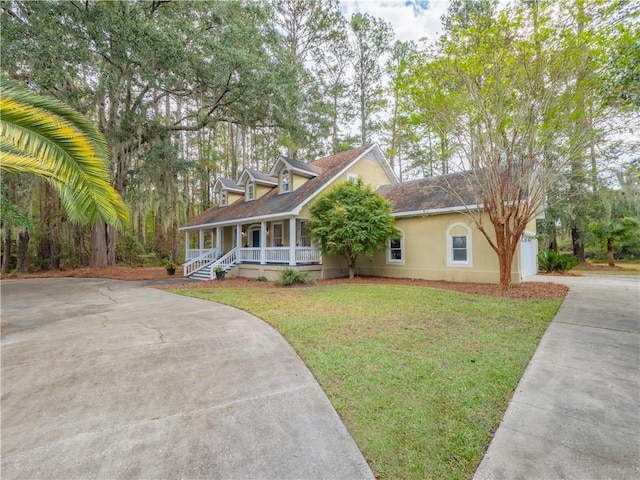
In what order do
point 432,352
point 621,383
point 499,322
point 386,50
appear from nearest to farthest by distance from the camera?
point 621,383
point 432,352
point 499,322
point 386,50

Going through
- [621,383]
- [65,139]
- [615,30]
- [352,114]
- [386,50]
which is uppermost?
[386,50]

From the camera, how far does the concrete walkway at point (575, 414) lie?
2.14 metres

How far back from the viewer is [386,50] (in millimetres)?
20500

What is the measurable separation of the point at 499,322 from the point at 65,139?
8.07 metres

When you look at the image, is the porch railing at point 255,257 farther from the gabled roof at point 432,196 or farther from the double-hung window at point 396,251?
the gabled roof at point 432,196

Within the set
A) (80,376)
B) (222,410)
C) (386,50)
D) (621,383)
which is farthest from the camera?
(386,50)

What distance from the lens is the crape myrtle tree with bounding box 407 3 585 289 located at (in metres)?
7.76

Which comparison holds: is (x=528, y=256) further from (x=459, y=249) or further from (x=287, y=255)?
(x=287, y=255)

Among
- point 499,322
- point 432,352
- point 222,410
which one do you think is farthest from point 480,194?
point 222,410

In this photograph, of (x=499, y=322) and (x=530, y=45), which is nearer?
(x=499, y=322)

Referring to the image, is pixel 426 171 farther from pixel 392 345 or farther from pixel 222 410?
pixel 222 410

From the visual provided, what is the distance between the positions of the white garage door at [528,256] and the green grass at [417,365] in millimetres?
5198

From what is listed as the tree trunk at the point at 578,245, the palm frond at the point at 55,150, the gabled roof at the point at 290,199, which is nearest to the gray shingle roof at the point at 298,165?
the gabled roof at the point at 290,199

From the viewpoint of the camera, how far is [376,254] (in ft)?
46.6
